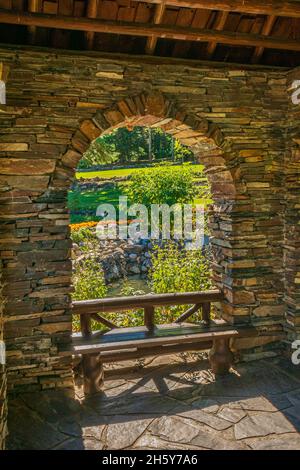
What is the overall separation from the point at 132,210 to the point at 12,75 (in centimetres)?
1058

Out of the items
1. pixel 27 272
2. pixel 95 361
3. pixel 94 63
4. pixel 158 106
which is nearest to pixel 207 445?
pixel 95 361

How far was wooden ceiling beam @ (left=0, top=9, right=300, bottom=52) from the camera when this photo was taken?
3307 millimetres

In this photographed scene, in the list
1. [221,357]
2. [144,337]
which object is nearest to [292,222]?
[221,357]

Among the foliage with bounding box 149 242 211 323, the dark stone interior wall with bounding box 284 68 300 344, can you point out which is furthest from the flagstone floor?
the foliage with bounding box 149 242 211 323

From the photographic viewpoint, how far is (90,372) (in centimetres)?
405

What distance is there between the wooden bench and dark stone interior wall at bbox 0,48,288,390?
10.0 inches

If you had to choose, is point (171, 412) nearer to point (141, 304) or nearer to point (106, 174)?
point (141, 304)

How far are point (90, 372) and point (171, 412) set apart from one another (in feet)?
3.21

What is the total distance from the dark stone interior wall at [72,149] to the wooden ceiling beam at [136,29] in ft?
1.41

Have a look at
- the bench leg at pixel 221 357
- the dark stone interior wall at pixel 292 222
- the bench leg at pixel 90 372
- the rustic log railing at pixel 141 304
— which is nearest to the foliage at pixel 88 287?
the rustic log railing at pixel 141 304

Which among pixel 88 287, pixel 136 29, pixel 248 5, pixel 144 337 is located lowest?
pixel 144 337

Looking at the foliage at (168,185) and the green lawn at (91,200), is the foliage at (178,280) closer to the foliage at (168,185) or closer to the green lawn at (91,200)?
the foliage at (168,185)

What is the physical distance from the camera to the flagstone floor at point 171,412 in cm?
322

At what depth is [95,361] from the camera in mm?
4051
